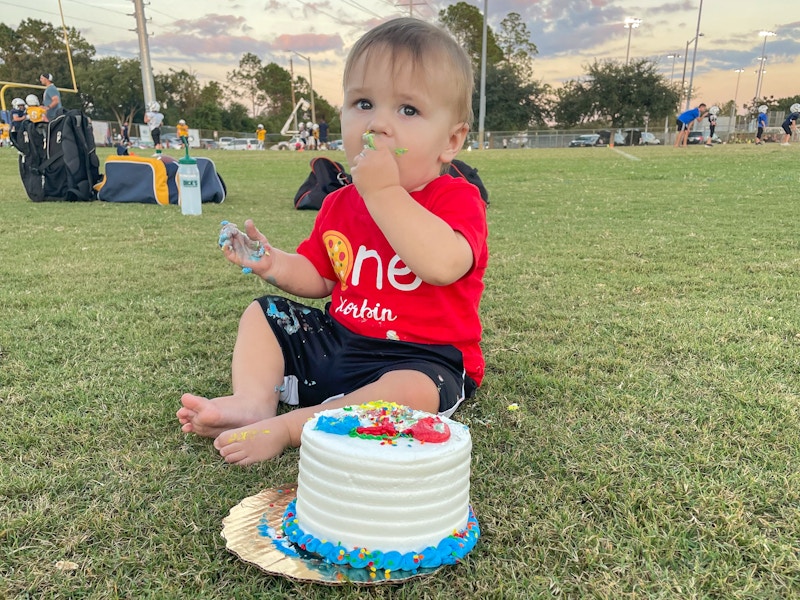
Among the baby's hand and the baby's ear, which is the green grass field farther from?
the baby's ear

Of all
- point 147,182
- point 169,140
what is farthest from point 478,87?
point 147,182

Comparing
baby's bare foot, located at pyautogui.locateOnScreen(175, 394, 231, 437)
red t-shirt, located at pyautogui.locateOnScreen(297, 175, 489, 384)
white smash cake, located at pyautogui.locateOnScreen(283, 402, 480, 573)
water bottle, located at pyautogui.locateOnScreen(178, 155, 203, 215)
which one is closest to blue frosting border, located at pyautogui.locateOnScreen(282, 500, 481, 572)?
white smash cake, located at pyautogui.locateOnScreen(283, 402, 480, 573)

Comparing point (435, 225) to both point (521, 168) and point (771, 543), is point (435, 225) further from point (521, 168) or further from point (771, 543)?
point (521, 168)

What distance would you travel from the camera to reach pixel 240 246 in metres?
1.83

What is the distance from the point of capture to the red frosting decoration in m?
1.11

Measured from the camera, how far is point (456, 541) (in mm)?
1103

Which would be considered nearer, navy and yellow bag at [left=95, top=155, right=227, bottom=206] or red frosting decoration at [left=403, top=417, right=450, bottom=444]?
red frosting decoration at [left=403, top=417, right=450, bottom=444]

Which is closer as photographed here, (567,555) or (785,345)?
(567,555)

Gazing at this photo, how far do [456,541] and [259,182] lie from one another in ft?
34.3

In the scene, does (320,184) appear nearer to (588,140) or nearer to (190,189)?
(190,189)

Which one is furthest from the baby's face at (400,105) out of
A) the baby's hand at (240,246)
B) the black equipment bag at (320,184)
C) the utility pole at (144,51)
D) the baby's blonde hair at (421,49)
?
the utility pole at (144,51)

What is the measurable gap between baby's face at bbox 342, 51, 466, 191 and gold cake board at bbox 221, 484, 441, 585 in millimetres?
911

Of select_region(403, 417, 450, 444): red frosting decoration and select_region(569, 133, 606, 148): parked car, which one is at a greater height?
select_region(569, 133, 606, 148): parked car

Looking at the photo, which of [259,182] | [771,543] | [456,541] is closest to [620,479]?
[771,543]
